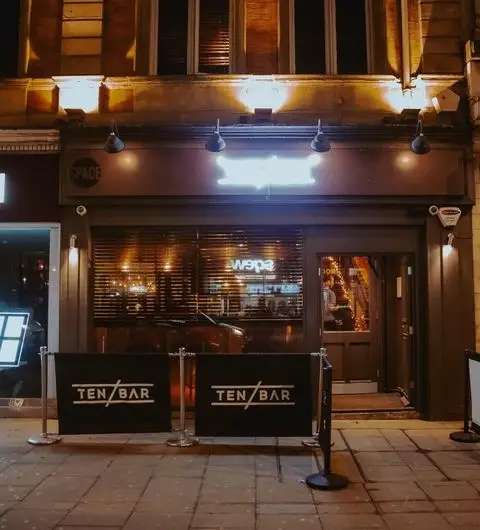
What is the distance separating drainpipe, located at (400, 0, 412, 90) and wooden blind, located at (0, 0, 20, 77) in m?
6.08

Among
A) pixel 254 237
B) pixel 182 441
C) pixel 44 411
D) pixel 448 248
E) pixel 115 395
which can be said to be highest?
pixel 254 237

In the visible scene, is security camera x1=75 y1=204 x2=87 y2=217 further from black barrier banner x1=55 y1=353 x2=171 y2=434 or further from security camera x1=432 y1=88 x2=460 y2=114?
security camera x1=432 y1=88 x2=460 y2=114

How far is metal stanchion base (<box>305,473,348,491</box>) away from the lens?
5598 millimetres

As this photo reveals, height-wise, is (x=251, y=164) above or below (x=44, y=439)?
above

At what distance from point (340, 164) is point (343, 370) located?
3972mm

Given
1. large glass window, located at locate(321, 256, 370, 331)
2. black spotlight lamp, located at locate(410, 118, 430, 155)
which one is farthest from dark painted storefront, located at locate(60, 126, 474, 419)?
large glass window, located at locate(321, 256, 370, 331)

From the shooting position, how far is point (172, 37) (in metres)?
9.18

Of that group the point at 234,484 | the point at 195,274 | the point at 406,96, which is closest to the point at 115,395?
the point at 234,484

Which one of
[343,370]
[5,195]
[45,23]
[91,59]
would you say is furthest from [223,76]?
[343,370]

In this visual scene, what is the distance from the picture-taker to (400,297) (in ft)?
32.6

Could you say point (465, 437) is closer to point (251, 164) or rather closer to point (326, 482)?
point (326, 482)

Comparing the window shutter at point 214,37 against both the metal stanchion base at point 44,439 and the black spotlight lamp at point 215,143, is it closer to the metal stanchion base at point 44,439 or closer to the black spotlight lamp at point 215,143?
→ the black spotlight lamp at point 215,143

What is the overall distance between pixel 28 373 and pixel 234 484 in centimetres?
448

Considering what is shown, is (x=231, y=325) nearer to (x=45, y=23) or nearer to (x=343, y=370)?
(x=343, y=370)
